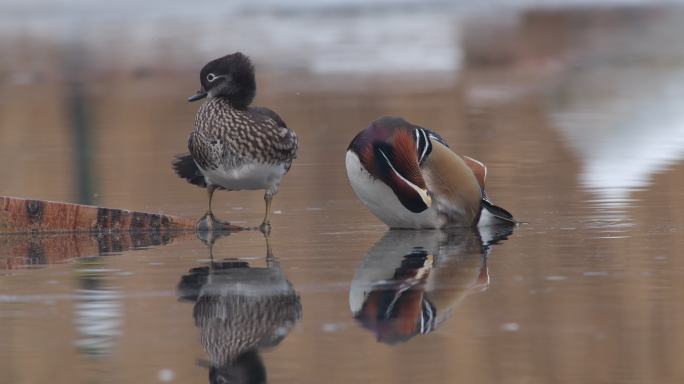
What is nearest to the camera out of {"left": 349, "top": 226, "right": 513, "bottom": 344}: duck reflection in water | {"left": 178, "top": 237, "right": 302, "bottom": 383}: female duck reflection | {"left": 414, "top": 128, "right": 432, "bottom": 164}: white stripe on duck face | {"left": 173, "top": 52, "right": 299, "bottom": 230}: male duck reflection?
{"left": 178, "top": 237, "right": 302, "bottom": 383}: female duck reflection

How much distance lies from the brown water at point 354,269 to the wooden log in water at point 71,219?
0.15 m

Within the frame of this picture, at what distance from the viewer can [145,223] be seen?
957 cm

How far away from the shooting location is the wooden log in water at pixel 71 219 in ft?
31.4

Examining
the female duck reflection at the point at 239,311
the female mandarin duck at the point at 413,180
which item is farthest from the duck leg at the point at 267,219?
the female duck reflection at the point at 239,311

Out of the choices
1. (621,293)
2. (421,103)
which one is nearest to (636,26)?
(421,103)

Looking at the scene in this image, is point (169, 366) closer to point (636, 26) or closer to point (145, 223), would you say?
point (145, 223)

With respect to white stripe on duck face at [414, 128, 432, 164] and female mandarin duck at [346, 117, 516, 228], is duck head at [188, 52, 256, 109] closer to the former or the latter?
female mandarin duck at [346, 117, 516, 228]

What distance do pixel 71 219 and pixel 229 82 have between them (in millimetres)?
1314

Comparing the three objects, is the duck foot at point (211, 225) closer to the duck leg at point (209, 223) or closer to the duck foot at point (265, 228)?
the duck leg at point (209, 223)

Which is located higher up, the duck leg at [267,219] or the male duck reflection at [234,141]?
the male duck reflection at [234,141]

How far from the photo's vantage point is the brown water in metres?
5.90

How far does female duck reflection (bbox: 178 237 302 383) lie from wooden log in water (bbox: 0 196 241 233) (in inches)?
53.1

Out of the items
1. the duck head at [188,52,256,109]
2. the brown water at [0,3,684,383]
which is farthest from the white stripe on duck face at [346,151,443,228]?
the duck head at [188,52,256,109]

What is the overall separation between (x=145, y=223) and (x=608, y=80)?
13798mm
